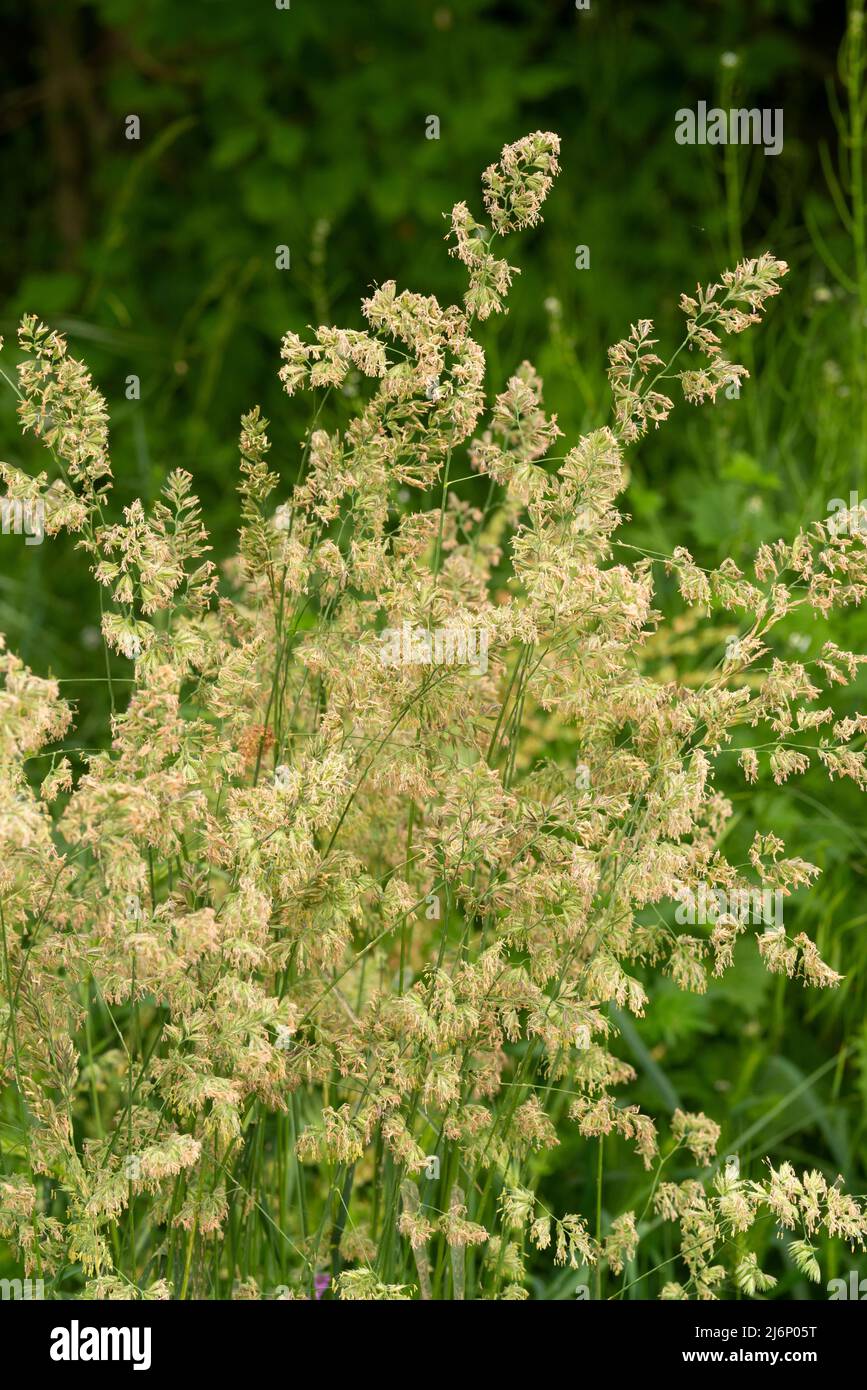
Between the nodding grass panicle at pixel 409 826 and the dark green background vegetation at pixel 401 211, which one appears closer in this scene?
the nodding grass panicle at pixel 409 826

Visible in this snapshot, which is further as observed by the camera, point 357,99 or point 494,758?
point 357,99

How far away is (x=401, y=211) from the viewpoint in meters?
4.68

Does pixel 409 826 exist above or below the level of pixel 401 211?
below

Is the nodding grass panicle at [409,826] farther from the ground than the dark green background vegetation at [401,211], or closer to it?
closer to it

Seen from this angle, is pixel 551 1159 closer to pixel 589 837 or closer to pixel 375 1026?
pixel 375 1026

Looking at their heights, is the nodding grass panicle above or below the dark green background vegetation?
below

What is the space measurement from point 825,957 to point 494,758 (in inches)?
45.1

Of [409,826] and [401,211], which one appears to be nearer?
[409,826]

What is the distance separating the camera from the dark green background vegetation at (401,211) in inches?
161

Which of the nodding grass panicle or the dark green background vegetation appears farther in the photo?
the dark green background vegetation

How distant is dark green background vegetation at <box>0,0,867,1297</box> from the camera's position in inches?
161

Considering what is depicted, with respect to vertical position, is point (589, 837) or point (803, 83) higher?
point (803, 83)
